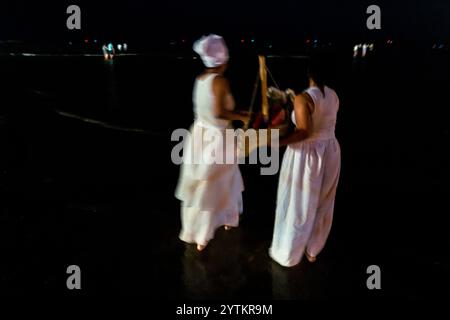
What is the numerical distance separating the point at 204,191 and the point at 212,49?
1.19 m

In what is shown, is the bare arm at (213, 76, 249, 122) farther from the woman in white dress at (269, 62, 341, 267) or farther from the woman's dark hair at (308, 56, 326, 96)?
the woman's dark hair at (308, 56, 326, 96)

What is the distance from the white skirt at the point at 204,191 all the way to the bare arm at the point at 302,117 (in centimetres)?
67

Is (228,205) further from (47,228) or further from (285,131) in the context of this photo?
(47,228)

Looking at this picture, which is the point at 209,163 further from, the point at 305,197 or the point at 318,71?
the point at 318,71

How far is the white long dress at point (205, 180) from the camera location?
2.86 meters

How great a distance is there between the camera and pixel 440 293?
9.29 feet

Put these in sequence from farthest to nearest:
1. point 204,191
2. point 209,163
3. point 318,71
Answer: point 204,191 → point 209,163 → point 318,71

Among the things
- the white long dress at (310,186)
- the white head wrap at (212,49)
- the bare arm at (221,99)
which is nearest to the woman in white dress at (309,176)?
the white long dress at (310,186)

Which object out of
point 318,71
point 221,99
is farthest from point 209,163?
point 318,71

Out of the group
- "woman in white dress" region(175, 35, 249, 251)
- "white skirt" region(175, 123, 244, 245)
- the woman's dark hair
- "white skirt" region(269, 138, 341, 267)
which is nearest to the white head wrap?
"woman in white dress" region(175, 35, 249, 251)

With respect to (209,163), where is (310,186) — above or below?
below

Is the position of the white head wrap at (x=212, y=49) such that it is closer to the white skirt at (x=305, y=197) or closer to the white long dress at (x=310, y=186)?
the white long dress at (x=310, y=186)

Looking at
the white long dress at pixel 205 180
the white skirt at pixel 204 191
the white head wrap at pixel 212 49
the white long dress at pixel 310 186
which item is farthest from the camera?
the white skirt at pixel 204 191

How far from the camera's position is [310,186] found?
2744mm
